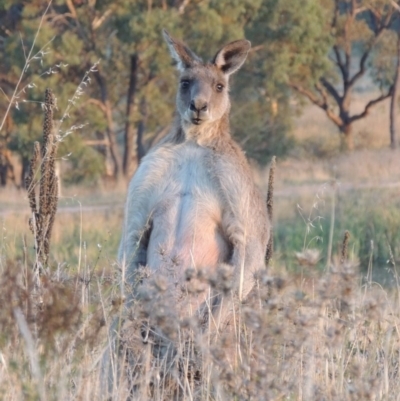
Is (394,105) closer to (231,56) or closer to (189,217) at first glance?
(231,56)

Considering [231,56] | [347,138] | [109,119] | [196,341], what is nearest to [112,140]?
A: [109,119]

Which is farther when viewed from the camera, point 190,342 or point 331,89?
point 331,89

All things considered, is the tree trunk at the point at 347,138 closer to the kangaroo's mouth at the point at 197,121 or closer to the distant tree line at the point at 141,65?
the distant tree line at the point at 141,65

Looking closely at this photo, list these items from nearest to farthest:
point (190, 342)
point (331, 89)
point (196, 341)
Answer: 1. point (196, 341)
2. point (190, 342)
3. point (331, 89)

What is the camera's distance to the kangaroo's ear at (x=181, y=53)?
7.19m

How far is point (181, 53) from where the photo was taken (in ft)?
23.7

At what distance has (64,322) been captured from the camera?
4082mm

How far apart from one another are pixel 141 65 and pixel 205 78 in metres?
28.1

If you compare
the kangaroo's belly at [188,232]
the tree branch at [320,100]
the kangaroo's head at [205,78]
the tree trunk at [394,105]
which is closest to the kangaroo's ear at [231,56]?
the kangaroo's head at [205,78]

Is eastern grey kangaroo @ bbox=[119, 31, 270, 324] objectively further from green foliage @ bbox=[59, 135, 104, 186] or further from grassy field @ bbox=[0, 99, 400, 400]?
green foliage @ bbox=[59, 135, 104, 186]

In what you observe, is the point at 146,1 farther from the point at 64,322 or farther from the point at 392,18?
the point at 64,322

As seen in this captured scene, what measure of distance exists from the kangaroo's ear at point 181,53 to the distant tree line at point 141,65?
2277cm

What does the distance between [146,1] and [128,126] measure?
4518 millimetres

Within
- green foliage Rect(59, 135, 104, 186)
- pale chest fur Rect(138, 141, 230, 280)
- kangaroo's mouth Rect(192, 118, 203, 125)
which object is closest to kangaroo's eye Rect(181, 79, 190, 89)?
kangaroo's mouth Rect(192, 118, 203, 125)
